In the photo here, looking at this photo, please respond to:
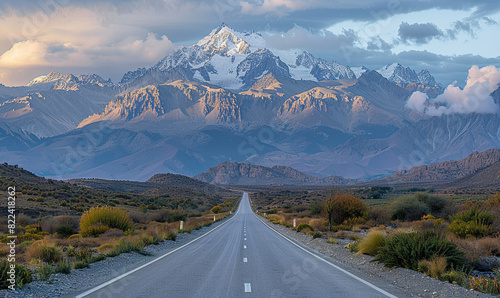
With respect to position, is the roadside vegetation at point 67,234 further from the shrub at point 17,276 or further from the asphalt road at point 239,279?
the asphalt road at point 239,279

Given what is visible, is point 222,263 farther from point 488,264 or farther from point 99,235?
point 99,235

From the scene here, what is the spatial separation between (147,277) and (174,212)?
43.4 m

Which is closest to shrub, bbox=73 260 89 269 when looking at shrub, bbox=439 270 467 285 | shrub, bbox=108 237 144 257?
shrub, bbox=108 237 144 257

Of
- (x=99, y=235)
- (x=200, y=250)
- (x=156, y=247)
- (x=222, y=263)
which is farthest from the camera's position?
(x=99, y=235)

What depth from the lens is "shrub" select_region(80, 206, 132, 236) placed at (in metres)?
29.7

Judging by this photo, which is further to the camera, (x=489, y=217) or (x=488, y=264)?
(x=489, y=217)

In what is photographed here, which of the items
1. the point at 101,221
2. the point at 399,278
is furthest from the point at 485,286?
the point at 101,221

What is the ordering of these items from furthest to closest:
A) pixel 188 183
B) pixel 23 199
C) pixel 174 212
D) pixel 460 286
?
pixel 188 183 → pixel 174 212 → pixel 23 199 → pixel 460 286

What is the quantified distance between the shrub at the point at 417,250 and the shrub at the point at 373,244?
207 cm

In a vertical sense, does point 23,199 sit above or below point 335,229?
above

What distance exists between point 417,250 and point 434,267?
4.71 feet

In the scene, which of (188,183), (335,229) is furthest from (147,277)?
(188,183)

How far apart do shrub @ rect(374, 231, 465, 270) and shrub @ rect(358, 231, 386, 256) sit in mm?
2070

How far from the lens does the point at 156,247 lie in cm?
2530
